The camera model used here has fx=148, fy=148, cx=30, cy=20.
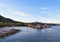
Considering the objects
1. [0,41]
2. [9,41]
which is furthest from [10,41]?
[0,41]

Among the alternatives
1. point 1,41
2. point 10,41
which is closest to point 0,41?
point 1,41

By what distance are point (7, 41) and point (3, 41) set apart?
3.54 ft

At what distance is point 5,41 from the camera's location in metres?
40.0

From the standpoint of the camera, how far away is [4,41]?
39906 mm

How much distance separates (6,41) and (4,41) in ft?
1.75

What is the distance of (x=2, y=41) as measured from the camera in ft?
131

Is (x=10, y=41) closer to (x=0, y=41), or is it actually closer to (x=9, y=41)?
(x=9, y=41)

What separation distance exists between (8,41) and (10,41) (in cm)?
58

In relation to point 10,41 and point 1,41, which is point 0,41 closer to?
point 1,41

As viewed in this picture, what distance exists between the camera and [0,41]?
39875 mm

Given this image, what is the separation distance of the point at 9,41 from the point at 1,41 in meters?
2.18

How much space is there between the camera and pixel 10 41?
130ft

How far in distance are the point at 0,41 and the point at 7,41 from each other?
190 cm

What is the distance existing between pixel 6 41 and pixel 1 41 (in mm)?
1336
